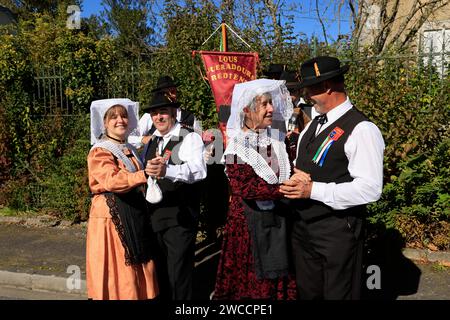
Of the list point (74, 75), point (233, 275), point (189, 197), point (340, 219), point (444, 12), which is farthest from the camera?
point (444, 12)

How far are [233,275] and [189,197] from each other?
75cm

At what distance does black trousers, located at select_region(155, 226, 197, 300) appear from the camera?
3852 mm

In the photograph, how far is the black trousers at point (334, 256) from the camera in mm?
2957

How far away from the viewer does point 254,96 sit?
3285 millimetres

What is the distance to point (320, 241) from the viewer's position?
3023mm

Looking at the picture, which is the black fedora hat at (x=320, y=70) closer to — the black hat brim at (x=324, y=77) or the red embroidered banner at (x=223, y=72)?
the black hat brim at (x=324, y=77)

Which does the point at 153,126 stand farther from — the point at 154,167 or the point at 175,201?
the point at 154,167

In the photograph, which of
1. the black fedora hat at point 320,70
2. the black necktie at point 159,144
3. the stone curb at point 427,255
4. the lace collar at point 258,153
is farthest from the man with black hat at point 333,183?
the stone curb at point 427,255

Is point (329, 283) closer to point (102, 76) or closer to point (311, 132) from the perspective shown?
point (311, 132)

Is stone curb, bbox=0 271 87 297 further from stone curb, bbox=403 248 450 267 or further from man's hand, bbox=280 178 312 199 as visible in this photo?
stone curb, bbox=403 248 450 267

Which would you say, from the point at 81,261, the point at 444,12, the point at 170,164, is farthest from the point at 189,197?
the point at 444,12

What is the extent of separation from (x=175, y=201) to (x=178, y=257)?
0.44 metres

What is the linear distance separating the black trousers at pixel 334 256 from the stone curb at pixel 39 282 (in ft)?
9.67

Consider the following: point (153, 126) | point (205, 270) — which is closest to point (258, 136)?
point (153, 126)
